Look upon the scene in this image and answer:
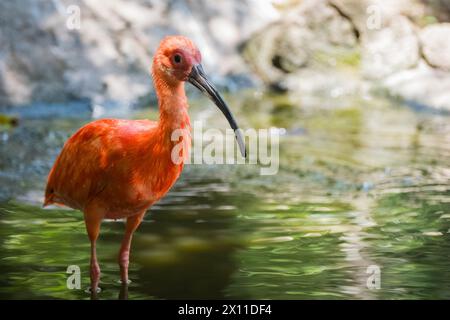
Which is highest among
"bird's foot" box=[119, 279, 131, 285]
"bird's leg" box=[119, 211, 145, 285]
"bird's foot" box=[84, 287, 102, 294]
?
"bird's leg" box=[119, 211, 145, 285]

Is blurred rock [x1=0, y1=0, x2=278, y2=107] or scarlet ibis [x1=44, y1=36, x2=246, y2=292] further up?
blurred rock [x1=0, y1=0, x2=278, y2=107]

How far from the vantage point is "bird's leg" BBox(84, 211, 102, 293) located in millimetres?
5109

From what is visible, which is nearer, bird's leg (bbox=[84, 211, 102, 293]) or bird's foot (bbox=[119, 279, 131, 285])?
bird's leg (bbox=[84, 211, 102, 293])

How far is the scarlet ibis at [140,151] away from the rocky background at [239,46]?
7.36 m

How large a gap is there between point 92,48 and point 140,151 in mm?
8683

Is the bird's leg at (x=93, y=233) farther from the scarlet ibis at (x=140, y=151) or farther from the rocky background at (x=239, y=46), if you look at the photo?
the rocky background at (x=239, y=46)

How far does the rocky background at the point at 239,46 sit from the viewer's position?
12734mm

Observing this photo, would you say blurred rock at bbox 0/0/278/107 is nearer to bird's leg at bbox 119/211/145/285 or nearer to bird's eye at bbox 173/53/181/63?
bird's leg at bbox 119/211/145/285

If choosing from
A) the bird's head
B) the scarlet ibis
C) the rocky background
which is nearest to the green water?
the scarlet ibis

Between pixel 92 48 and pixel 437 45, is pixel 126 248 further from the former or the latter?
pixel 437 45

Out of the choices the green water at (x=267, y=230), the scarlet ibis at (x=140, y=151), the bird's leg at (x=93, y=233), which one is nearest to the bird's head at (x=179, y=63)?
the scarlet ibis at (x=140, y=151)

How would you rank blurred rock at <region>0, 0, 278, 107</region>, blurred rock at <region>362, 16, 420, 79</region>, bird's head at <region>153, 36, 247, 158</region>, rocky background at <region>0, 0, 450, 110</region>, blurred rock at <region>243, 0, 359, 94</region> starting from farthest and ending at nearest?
blurred rock at <region>243, 0, 359, 94</region> < blurred rock at <region>362, 16, 420, 79</region> < rocky background at <region>0, 0, 450, 110</region> < blurred rock at <region>0, 0, 278, 107</region> < bird's head at <region>153, 36, 247, 158</region>

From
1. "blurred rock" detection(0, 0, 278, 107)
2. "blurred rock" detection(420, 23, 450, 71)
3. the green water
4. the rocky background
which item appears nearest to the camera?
the green water

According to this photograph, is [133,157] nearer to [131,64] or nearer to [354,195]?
[354,195]
